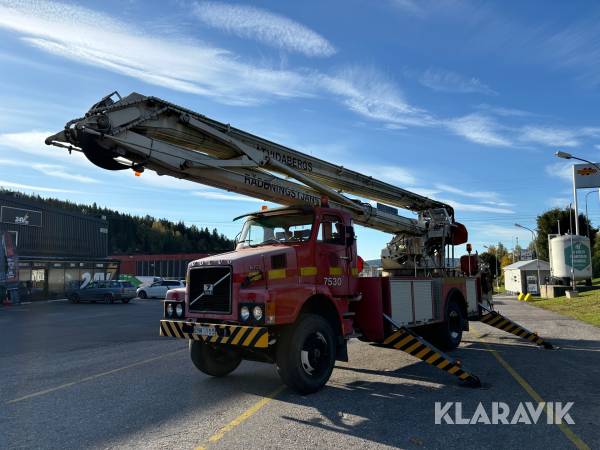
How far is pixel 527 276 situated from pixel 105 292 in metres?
31.9

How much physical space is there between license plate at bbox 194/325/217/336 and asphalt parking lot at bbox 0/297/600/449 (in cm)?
92

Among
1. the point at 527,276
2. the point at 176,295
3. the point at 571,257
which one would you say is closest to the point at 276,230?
the point at 176,295

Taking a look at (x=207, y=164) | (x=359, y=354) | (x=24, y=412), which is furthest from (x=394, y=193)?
(x=24, y=412)

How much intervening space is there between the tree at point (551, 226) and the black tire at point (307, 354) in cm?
6341

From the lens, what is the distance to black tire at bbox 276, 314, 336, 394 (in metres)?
6.93

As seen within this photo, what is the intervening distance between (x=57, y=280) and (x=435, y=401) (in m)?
36.1

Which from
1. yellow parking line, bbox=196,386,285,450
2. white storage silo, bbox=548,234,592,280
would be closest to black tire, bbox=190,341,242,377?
yellow parking line, bbox=196,386,285,450

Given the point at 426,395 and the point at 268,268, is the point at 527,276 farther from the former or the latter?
the point at 268,268

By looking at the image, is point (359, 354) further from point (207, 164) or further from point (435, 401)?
point (207, 164)

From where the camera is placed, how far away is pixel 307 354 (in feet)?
23.6

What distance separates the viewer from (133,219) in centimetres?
11781

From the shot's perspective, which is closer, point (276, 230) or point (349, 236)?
point (276, 230)

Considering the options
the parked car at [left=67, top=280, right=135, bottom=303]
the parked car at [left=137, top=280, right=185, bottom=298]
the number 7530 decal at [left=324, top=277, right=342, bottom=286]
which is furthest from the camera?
the parked car at [left=137, top=280, right=185, bottom=298]

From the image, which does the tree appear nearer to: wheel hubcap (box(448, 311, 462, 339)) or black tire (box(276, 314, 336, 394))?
wheel hubcap (box(448, 311, 462, 339))
